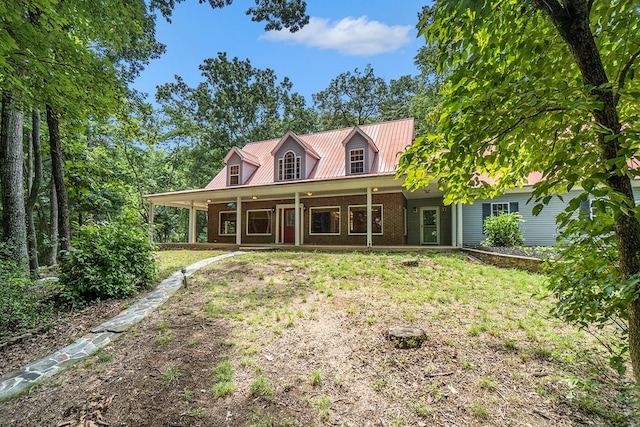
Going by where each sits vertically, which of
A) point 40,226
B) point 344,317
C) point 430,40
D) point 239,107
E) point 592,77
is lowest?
point 344,317

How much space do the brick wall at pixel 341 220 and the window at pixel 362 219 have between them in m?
0.19

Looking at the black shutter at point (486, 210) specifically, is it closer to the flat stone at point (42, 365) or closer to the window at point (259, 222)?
the window at point (259, 222)

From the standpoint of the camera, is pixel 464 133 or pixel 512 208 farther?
pixel 512 208

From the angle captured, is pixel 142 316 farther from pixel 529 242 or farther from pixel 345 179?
pixel 529 242

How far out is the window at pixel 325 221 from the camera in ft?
47.8

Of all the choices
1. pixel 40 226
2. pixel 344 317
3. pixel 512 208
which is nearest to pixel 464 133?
pixel 344 317

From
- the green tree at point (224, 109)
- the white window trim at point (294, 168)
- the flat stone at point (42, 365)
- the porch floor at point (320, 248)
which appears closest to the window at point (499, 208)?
the porch floor at point (320, 248)

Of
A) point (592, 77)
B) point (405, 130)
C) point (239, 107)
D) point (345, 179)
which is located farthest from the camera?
point (239, 107)

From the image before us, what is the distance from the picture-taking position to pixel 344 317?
15.6 feet

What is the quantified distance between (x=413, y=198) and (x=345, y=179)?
5355 millimetres

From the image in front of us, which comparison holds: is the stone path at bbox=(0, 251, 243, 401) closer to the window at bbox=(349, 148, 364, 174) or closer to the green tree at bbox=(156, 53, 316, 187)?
the window at bbox=(349, 148, 364, 174)

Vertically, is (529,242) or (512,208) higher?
(512,208)

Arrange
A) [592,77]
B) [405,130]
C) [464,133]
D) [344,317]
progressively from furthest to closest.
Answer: [405,130] → [344,317] → [464,133] → [592,77]

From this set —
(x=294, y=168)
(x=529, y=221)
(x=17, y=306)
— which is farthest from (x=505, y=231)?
(x=17, y=306)
